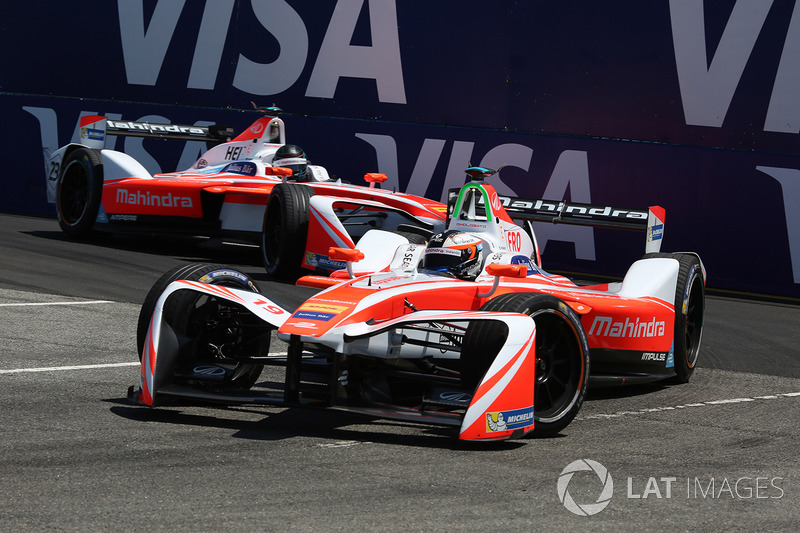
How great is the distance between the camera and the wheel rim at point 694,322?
28.8 ft

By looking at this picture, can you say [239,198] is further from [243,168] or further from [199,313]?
[199,313]

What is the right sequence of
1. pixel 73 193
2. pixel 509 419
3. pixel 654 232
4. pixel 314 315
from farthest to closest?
pixel 73 193, pixel 654 232, pixel 314 315, pixel 509 419

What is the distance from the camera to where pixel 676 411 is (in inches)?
288

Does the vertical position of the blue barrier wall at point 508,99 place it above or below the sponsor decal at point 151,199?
above

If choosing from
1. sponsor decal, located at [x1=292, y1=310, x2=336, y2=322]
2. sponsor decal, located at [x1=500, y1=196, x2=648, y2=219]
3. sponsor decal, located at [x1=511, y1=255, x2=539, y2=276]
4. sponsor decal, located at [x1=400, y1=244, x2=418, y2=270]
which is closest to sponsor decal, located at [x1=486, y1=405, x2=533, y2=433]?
sponsor decal, located at [x1=292, y1=310, x2=336, y2=322]

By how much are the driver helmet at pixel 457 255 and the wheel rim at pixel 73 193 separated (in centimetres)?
921

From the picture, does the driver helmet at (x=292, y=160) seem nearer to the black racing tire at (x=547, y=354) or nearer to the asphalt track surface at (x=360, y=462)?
the asphalt track surface at (x=360, y=462)

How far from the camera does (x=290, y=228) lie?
12.5 m

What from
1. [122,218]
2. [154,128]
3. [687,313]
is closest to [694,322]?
[687,313]

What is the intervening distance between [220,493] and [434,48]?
490 inches

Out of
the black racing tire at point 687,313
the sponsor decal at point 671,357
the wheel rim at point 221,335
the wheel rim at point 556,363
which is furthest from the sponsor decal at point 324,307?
the black racing tire at point 687,313

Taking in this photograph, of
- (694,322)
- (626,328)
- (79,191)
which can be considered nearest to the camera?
(626,328)

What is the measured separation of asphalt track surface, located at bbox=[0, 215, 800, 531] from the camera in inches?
181

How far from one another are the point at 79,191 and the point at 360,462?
11607 millimetres
